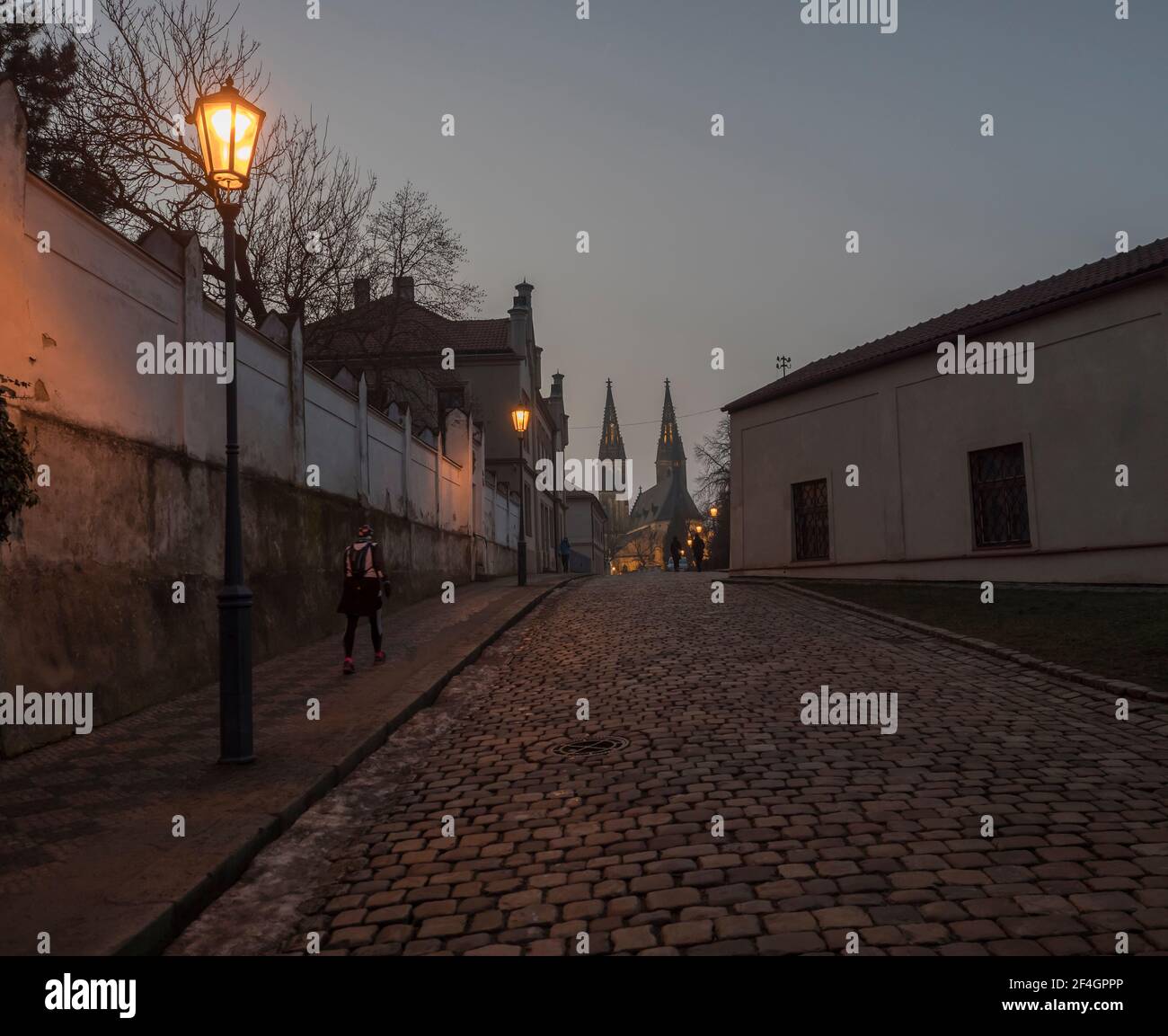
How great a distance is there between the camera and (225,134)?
23.2 feet

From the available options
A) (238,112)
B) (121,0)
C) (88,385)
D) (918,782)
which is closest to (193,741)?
(88,385)

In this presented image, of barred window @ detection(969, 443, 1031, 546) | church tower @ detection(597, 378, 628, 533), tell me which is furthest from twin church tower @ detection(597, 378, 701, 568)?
barred window @ detection(969, 443, 1031, 546)

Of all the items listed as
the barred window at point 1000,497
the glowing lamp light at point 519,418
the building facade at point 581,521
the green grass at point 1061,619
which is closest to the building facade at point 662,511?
the building facade at point 581,521

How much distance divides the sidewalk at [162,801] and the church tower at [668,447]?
12470cm

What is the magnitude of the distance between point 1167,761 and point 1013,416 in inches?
625

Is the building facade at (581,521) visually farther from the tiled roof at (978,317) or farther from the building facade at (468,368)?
the tiled roof at (978,317)

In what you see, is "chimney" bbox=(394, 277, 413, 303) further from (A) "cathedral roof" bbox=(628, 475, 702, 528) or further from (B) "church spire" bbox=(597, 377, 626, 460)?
(B) "church spire" bbox=(597, 377, 626, 460)

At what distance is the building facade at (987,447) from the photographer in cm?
1838

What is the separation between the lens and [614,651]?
12242mm

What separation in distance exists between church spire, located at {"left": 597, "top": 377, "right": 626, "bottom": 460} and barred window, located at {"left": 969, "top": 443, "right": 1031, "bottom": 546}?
118m

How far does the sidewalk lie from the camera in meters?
4.04

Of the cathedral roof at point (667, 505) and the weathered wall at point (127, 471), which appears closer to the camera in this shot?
the weathered wall at point (127, 471)

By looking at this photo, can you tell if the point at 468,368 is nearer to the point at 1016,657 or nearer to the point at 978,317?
the point at 978,317

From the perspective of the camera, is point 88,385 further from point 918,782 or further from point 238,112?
point 918,782
